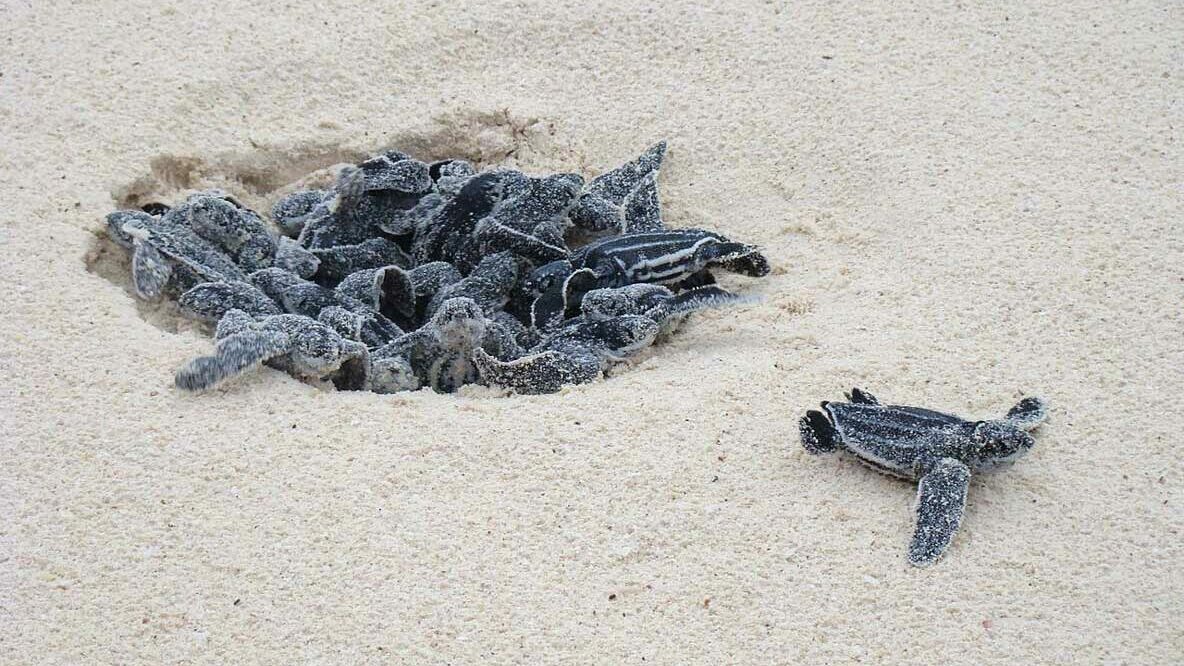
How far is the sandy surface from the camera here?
5.58 feet

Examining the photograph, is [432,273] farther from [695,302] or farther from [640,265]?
[695,302]

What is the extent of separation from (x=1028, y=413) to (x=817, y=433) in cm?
37

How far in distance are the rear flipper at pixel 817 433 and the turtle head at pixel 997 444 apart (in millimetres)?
217

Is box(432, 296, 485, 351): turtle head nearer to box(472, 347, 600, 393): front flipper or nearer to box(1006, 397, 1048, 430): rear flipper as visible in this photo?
box(472, 347, 600, 393): front flipper

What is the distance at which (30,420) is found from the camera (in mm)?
2029

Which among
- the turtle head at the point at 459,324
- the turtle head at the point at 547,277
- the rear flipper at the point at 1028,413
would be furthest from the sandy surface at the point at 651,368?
the turtle head at the point at 547,277

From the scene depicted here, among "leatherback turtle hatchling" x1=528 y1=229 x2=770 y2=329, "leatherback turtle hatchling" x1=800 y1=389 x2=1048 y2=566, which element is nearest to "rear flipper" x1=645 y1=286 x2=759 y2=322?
"leatherback turtle hatchling" x1=528 y1=229 x2=770 y2=329

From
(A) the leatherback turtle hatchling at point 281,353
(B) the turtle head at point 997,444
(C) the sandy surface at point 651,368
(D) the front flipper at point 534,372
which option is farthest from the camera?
(D) the front flipper at point 534,372

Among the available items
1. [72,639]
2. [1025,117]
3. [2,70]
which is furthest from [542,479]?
[2,70]

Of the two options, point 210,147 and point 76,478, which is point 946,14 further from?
point 76,478

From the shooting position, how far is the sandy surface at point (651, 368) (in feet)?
5.58

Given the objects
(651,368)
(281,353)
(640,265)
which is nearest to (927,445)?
(651,368)

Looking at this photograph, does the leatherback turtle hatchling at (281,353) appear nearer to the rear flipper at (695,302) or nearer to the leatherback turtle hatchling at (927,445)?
the rear flipper at (695,302)

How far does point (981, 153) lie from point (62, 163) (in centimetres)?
211
